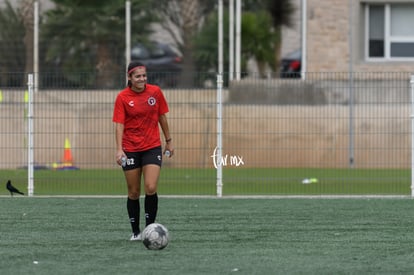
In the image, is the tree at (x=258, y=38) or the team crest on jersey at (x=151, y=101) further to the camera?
the tree at (x=258, y=38)

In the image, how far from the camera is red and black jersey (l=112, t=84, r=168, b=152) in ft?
42.4

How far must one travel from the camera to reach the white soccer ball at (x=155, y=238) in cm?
1214

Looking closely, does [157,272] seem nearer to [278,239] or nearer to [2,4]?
[278,239]

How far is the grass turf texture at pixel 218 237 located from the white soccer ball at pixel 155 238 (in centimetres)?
8

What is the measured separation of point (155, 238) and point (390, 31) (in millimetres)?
22079

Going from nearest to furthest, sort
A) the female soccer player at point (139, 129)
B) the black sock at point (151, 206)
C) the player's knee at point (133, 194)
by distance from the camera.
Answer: the female soccer player at point (139, 129), the black sock at point (151, 206), the player's knee at point (133, 194)

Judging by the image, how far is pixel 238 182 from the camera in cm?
2325

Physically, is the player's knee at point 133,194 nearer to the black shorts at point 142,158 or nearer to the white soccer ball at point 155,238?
the black shorts at point 142,158

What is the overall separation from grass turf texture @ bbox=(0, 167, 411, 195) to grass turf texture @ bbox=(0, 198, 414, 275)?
102 inches

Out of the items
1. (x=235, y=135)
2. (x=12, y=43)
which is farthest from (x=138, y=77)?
(x=12, y=43)

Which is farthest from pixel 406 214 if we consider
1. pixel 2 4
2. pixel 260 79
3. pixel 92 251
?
pixel 2 4

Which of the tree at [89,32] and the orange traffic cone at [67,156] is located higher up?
the tree at [89,32]

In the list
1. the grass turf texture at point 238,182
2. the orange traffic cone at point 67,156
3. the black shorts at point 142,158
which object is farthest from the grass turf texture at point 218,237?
the orange traffic cone at point 67,156

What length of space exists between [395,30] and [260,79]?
17.8ft
